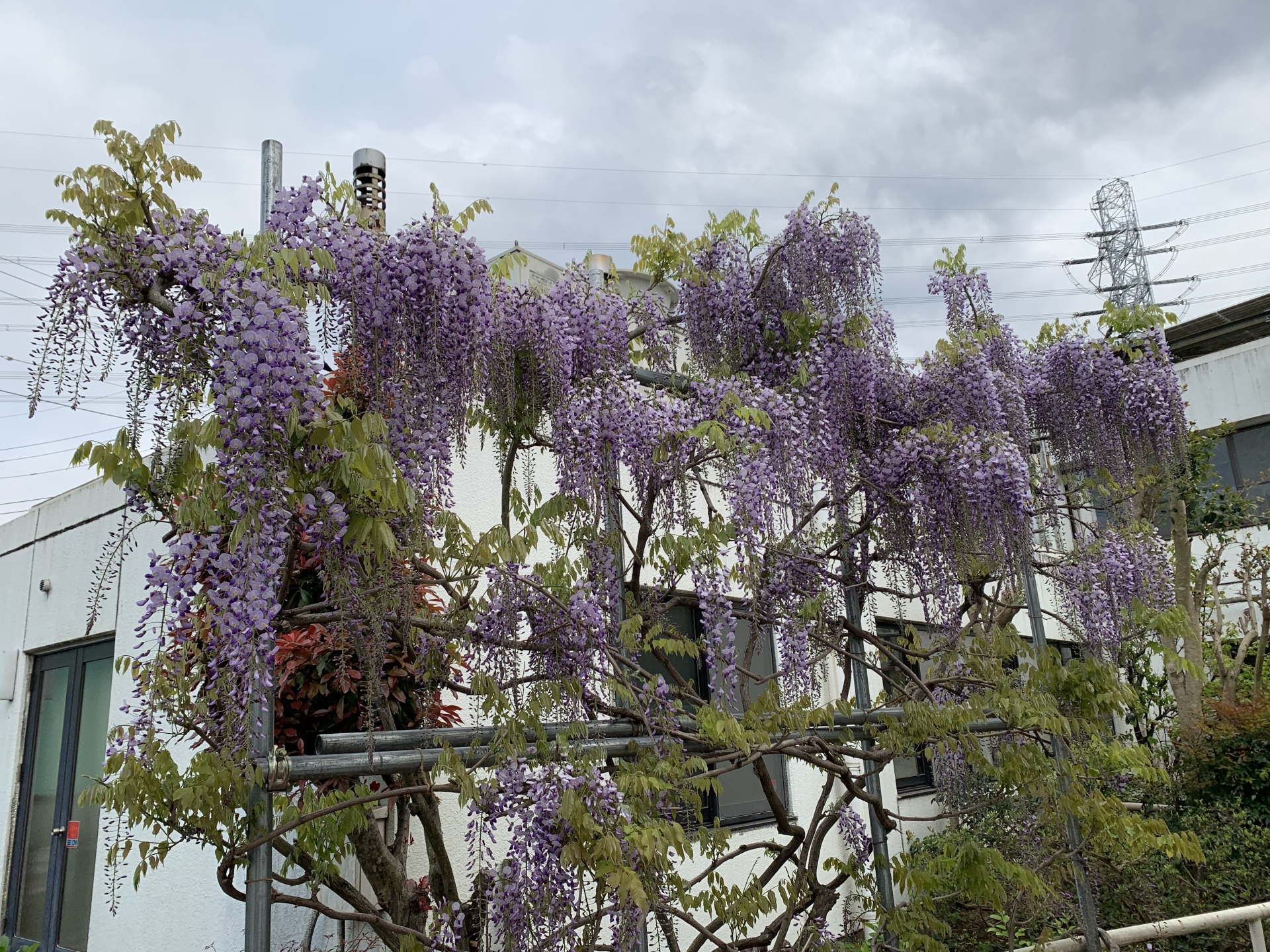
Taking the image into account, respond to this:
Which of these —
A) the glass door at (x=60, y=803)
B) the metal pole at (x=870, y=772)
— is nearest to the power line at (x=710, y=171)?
the metal pole at (x=870, y=772)

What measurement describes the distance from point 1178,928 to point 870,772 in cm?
150

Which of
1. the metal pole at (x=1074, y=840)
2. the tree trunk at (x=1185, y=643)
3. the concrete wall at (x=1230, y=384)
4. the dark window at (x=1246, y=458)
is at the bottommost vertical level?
the metal pole at (x=1074, y=840)

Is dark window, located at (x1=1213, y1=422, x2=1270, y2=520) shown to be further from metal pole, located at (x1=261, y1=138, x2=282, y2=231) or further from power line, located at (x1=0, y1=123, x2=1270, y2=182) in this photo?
metal pole, located at (x1=261, y1=138, x2=282, y2=231)

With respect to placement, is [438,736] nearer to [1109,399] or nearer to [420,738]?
[420,738]

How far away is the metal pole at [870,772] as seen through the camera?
345 cm

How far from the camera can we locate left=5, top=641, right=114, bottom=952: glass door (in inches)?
202

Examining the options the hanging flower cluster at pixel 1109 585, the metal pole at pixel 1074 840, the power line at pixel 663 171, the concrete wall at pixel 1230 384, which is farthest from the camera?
the concrete wall at pixel 1230 384

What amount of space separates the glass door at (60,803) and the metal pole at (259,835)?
12.6ft

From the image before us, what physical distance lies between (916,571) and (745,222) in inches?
65.2

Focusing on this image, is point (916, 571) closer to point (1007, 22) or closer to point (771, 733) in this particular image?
point (771, 733)

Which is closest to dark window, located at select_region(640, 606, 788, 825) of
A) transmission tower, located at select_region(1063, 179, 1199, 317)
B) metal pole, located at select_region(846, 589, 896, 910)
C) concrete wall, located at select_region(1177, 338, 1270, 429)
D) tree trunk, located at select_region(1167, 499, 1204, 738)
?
metal pole, located at select_region(846, 589, 896, 910)

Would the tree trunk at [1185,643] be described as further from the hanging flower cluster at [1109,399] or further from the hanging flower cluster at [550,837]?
the hanging flower cluster at [550,837]

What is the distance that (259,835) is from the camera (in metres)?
1.88

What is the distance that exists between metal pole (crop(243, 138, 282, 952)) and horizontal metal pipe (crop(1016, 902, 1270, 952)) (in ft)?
9.58
